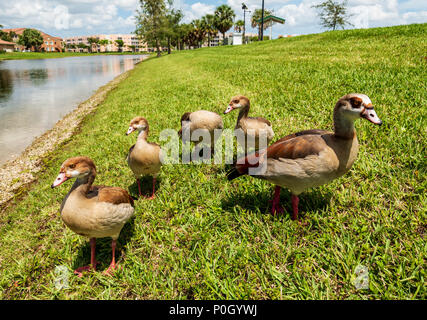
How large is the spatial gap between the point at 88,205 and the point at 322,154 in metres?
2.42

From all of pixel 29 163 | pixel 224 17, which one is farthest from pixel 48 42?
pixel 29 163

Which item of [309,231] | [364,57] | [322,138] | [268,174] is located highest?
[364,57]

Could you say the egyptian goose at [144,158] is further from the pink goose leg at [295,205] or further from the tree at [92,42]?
the tree at [92,42]

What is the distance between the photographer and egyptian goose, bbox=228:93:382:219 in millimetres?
2334

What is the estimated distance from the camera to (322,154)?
7.75ft

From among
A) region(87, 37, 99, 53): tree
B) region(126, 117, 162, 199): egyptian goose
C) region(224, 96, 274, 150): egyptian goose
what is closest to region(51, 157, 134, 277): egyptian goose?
region(126, 117, 162, 199): egyptian goose

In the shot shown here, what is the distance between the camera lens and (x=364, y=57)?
9859 millimetres

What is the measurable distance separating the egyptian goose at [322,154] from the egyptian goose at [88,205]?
1647 mm

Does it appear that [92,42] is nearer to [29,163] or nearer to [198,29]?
[198,29]

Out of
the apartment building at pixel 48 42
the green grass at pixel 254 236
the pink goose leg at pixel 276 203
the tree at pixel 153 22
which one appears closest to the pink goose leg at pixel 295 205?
the green grass at pixel 254 236

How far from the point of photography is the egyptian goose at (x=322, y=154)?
7.66ft

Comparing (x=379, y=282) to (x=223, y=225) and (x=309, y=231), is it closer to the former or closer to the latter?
(x=309, y=231)
